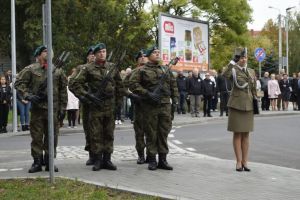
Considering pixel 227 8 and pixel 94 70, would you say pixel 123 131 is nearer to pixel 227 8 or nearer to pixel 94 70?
pixel 94 70

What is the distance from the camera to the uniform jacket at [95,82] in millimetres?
9219

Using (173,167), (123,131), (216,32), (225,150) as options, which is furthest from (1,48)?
(173,167)

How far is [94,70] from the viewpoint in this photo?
30.6 ft

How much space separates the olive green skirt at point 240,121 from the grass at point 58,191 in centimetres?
278

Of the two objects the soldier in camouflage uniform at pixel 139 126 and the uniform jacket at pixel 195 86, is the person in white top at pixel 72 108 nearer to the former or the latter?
the uniform jacket at pixel 195 86

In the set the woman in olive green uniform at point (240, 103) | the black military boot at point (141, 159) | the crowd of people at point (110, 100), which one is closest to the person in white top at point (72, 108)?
the black military boot at point (141, 159)

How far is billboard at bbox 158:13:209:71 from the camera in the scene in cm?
2766

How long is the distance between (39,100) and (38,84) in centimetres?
27

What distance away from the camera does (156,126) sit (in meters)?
9.52

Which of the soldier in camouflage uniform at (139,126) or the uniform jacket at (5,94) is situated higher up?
the uniform jacket at (5,94)

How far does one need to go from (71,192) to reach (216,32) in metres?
39.3

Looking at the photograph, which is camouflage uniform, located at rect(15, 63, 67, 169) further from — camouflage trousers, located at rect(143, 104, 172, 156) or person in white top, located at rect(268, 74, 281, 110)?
person in white top, located at rect(268, 74, 281, 110)

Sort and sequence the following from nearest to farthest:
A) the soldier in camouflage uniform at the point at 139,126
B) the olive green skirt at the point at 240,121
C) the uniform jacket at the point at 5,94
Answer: the olive green skirt at the point at 240,121
the soldier in camouflage uniform at the point at 139,126
the uniform jacket at the point at 5,94

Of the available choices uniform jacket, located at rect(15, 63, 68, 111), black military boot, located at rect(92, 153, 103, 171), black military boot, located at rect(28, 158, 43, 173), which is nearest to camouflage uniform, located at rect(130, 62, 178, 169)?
black military boot, located at rect(92, 153, 103, 171)
